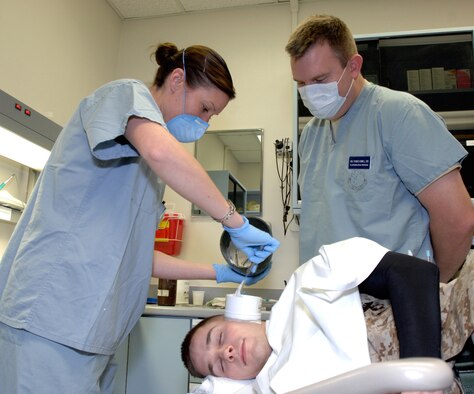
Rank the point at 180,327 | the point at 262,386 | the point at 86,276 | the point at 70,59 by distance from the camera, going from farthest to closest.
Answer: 1. the point at 70,59
2. the point at 180,327
3. the point at 86,276
4. the point at 262,386

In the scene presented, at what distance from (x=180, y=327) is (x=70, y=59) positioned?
1.76 metres

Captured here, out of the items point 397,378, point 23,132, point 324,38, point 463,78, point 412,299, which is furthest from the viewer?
point 463,78

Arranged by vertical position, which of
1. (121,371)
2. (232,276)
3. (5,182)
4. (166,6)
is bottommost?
(121,371)

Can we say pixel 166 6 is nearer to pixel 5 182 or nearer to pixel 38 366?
pixel 5 182

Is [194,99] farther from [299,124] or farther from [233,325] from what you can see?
[299,124]

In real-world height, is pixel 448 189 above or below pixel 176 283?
above

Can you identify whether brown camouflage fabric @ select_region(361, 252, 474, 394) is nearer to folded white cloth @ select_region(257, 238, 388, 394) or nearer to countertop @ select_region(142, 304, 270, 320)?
folded white cloth @ select_region(257, 238, 388, 394)

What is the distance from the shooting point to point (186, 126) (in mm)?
1369

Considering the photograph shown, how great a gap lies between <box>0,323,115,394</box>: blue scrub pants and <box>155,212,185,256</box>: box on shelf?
1.54 m

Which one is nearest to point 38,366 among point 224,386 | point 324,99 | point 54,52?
point 224,386

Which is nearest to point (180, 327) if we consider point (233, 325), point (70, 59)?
point (233, 325)

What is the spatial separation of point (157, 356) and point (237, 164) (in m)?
1.27

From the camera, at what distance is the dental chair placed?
47 cm

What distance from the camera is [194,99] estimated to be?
134 centimetres
